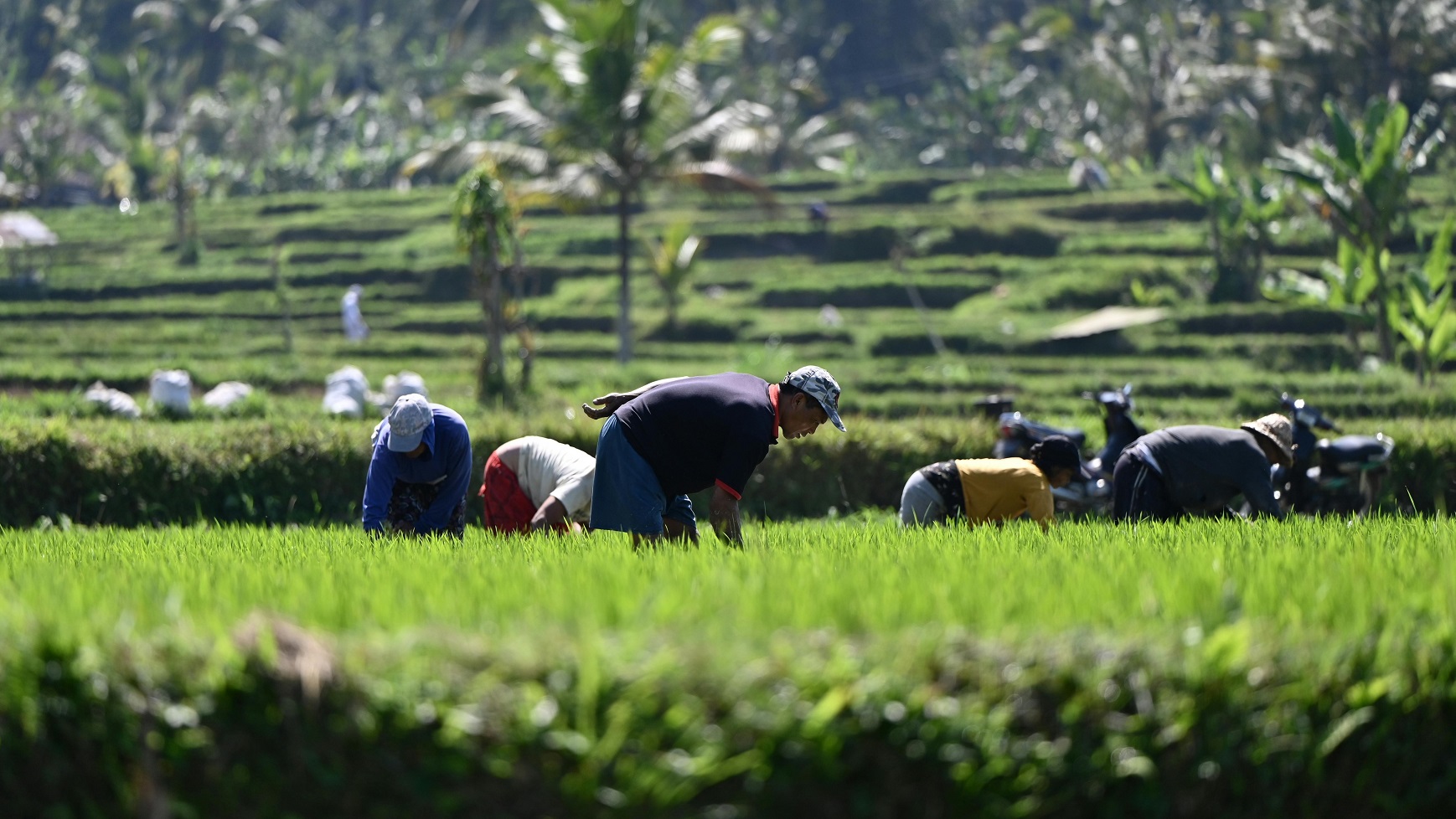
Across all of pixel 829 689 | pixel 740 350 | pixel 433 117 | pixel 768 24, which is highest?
pixel 768 24

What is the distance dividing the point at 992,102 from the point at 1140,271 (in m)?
18.1

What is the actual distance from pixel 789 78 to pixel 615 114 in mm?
28531

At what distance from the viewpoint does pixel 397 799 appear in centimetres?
326

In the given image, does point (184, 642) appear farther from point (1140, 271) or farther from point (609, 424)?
point (1140, 271)

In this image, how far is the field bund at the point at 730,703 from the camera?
10.4ft

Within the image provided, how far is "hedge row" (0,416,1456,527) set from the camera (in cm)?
976

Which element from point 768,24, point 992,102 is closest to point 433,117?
point 768,24

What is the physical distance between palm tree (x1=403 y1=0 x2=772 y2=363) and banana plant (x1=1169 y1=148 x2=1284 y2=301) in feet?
24.7

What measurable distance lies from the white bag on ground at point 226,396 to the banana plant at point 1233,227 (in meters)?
14.4

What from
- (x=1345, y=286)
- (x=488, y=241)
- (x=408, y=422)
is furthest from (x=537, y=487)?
(x=1345, y=286)

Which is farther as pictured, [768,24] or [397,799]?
[768,24]

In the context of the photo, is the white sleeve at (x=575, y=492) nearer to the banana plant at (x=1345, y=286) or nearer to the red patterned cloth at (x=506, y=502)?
the red patterned cloth at (x=506, y=502)

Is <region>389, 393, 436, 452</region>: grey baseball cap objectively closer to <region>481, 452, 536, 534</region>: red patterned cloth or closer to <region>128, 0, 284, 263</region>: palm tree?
<region>481, 452, 536, 534</region>: red patterned cloth

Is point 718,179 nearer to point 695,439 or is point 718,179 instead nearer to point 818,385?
point 695,439
